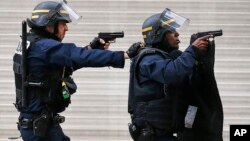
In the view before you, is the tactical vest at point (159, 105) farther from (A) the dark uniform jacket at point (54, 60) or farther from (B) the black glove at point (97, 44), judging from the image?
(B) the black glove at point (97, 44)

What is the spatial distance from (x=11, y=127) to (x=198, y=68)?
295 centimetres

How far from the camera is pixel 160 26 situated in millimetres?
5051

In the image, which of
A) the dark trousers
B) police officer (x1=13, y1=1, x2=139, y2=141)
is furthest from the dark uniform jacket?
the dark trousers

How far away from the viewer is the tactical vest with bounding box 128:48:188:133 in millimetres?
4941

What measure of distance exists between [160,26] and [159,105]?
571 mm

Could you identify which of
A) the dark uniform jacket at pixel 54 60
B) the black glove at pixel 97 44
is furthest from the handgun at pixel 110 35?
the dark uniform jacket at pixel 54 60

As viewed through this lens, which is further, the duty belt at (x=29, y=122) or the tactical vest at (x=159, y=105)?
the duty belt at (x=29, y=122)

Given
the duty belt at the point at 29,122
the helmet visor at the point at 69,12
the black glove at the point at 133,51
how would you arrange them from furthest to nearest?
the helmet visor at the point at 69,12 < the duty belt at the point at 29,122 < the black glove at the point at 133,51

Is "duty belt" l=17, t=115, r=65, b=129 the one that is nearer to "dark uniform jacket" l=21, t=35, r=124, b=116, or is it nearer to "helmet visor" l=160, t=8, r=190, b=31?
"dark uniform jacket" l=21, t=35, r=124, b=116

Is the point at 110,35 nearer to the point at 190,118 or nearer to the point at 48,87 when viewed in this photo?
the point at 48,87

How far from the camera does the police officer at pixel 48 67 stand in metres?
4.97

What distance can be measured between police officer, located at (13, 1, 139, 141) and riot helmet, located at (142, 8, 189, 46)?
0.46 feet

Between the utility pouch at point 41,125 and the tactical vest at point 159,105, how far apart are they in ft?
2.19

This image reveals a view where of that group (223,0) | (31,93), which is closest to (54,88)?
(31,93)
